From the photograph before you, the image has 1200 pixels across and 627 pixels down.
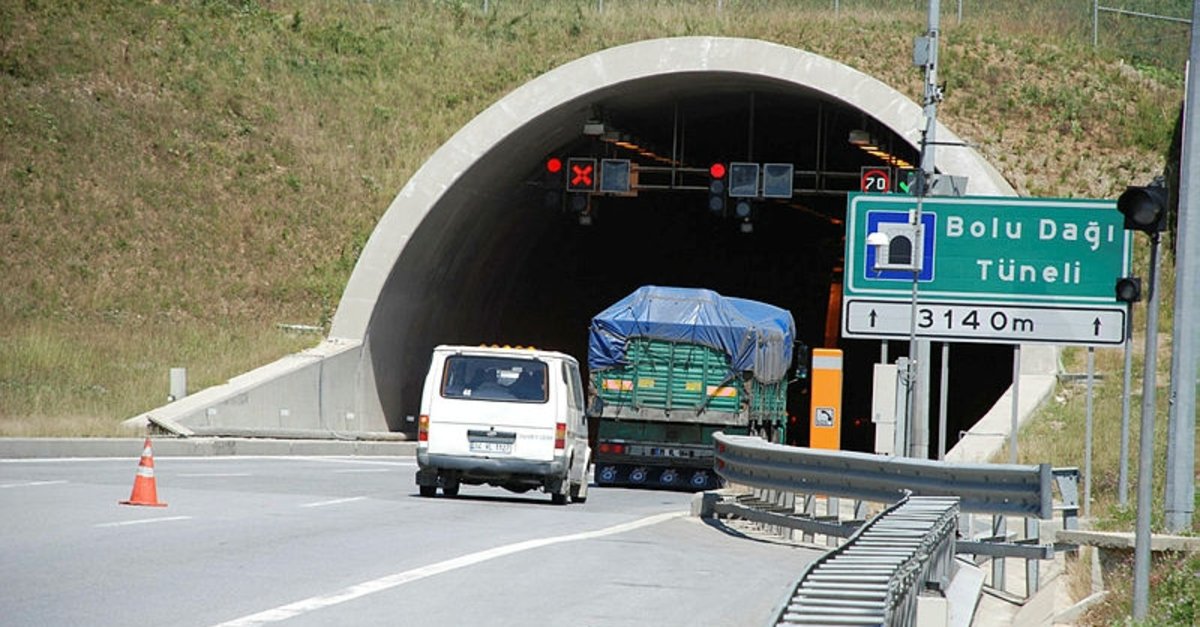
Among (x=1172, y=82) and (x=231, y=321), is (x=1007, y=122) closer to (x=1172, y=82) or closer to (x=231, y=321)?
(x=1172, y=82)

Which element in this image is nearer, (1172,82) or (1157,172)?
(1157,172)

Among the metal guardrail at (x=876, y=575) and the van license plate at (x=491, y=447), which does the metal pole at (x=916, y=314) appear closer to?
the van license plate at (x=491, y=447)

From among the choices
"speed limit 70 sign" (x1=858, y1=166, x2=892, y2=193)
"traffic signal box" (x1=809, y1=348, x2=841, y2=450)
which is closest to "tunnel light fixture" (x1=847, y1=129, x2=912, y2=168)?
"speed limit 70 sign" (x1=858, y1=166, x2=892, y2=193)

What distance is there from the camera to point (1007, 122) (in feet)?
151

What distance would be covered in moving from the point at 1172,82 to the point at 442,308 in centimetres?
2066

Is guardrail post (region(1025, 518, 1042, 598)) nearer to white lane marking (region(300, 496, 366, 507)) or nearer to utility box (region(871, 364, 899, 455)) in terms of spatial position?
white lane marking (region(300, 496, 366, 507))

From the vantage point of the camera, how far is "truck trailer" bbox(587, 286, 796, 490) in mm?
33938

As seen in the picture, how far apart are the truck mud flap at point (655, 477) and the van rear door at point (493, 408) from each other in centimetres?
995

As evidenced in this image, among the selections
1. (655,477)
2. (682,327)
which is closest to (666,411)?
(655,477)

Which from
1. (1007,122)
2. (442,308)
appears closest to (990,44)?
(1007,122)

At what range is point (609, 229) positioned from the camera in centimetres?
5453

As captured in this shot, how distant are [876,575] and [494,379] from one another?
672 inches

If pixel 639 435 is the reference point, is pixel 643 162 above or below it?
above

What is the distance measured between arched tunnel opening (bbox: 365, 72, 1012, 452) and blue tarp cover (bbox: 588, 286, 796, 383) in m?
6.61
